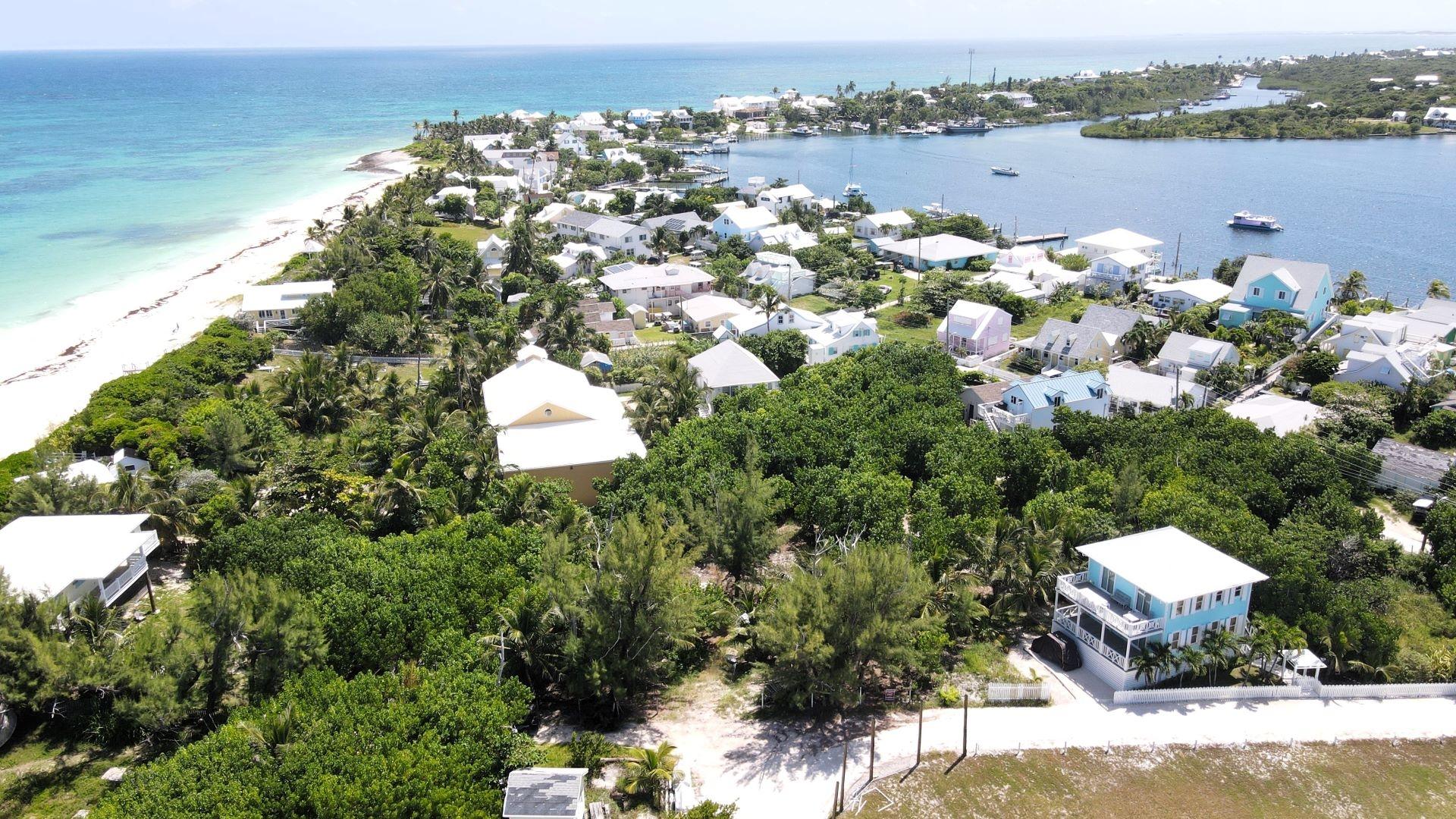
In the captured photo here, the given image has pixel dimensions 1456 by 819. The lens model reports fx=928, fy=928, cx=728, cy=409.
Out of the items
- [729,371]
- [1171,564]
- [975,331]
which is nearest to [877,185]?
[975,331]

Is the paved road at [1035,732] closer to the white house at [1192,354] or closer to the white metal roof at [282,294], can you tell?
the white house at [1192,354]

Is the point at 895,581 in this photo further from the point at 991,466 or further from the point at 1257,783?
the point at 991,466

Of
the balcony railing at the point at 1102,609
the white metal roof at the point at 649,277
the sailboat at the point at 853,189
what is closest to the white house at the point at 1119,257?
the white metal roof at the point at 649,277

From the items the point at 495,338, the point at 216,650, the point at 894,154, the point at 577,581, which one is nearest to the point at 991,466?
the point at 577,581

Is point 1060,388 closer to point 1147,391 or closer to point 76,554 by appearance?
point 1147,391

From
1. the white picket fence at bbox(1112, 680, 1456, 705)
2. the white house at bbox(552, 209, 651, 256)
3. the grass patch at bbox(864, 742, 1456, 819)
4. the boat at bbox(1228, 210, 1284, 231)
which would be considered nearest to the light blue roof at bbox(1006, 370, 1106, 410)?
the white picket fence at bbox(1112, 680, 1456, 705)

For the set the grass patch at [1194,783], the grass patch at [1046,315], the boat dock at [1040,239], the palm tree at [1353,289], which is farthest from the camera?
the boat dock at [1040,239]
